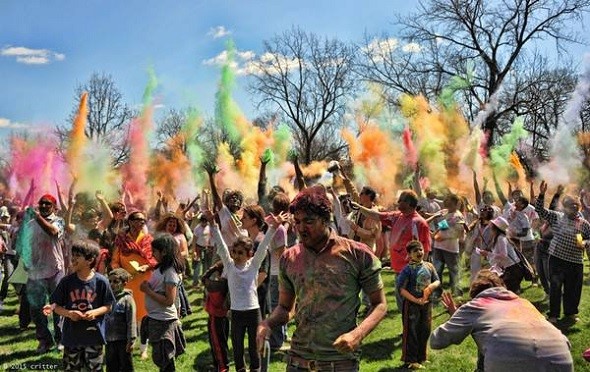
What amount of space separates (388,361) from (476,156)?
10.9 meters

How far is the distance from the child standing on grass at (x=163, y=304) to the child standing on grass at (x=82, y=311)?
0.47 meters

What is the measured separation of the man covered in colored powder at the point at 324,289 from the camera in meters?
3.20

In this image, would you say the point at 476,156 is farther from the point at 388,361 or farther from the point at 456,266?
the point at 388,361

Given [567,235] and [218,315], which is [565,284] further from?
[218,315]

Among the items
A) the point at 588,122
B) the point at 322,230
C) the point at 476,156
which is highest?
the point at 588,122

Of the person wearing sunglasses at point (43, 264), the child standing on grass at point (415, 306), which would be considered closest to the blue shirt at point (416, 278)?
the child standing on grass at point (415, 306)

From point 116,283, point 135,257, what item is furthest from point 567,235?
point 116,283

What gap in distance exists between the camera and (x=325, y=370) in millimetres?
3182

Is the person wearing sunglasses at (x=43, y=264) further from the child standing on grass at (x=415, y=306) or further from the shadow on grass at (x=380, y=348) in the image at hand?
the child standing on grass at (x=415, y=306)

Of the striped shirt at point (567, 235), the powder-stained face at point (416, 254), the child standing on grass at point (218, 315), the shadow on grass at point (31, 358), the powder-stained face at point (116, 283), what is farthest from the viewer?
the striped shirt at point (567, 235)

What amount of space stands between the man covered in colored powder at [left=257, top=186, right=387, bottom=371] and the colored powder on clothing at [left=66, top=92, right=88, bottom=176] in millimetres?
7585

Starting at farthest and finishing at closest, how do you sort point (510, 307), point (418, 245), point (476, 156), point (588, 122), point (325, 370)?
point (588, 122) < point (476, 156) < point (418, 245) < point (510, 307) < point (325, 370)

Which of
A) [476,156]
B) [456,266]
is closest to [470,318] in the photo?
[456,266]

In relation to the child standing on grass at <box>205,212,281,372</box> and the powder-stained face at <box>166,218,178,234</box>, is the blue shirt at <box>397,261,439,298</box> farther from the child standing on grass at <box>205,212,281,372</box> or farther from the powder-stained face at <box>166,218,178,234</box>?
the powder-stained face at <box>166,218,178,234</box>
